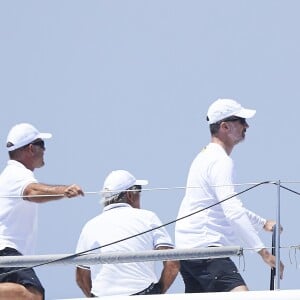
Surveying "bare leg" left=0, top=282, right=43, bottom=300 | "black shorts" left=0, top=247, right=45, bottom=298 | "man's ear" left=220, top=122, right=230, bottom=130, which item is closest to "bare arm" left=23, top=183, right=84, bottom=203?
"black shorts" left=0, top=247, right=45, bottom=298

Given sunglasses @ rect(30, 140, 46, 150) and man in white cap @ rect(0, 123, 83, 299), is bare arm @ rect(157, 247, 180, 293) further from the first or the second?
sunglasses @ rect(30, 140, 46, 150)

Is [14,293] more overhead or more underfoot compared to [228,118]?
more underfoot

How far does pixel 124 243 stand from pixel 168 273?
0.37 m

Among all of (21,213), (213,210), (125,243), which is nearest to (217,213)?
(213,210)

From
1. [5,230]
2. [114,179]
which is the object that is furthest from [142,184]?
[5,230]

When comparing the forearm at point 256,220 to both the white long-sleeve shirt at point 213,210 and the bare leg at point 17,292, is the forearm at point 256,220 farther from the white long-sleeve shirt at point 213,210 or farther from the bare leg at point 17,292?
the bare leg at point 17,292

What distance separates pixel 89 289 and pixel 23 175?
86cm

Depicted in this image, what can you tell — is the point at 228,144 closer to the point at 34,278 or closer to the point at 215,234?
the point at 215,234

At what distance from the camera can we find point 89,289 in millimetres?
12242

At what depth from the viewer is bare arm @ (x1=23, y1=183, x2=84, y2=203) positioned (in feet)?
Result: 38.4

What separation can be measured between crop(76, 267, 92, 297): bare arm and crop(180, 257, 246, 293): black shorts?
69cm

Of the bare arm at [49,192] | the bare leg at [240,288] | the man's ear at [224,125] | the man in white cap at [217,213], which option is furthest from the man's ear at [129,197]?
the bare leg at [240,288]

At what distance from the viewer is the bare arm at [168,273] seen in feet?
39.5

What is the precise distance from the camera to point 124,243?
11922 millimetres
